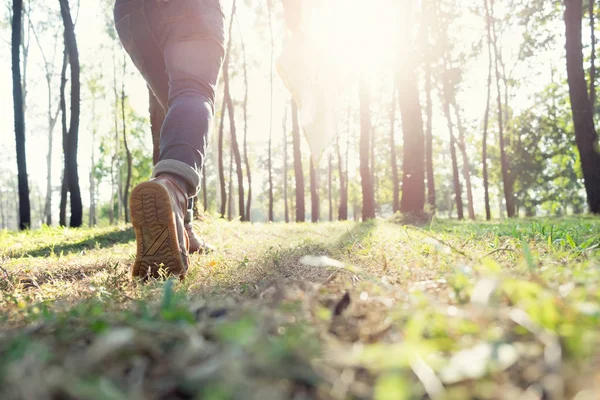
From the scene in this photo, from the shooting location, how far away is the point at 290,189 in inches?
1895

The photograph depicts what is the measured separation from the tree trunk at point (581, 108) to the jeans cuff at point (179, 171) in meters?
10.8

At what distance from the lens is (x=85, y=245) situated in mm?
5098

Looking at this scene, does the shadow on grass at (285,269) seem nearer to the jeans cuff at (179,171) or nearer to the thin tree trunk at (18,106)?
the jeans cuff at (179,171)

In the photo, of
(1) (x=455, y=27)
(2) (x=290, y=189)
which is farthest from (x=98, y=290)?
(2) (x=290, y=189)

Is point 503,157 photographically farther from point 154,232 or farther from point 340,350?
point 340,350

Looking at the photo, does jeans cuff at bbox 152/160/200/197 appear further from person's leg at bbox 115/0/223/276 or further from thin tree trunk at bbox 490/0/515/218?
thin tree trunk at bbox 490/0/515/218

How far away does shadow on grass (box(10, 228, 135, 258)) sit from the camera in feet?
13.9

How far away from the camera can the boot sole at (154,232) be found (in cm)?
192

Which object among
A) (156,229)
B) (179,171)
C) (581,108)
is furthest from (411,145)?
(156,229)

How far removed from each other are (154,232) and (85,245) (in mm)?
3690

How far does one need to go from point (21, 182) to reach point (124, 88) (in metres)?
16.9

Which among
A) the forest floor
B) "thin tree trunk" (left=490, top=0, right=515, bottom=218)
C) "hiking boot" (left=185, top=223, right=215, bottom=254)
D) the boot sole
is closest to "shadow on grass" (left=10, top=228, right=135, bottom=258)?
"hiking boot" (left=185, top=223, right=215, bottom=254)

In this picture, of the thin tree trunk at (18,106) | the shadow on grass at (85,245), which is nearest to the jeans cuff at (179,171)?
the shadow on grass at (85,245)

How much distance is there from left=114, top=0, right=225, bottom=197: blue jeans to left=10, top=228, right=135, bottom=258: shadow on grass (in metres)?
2.29
